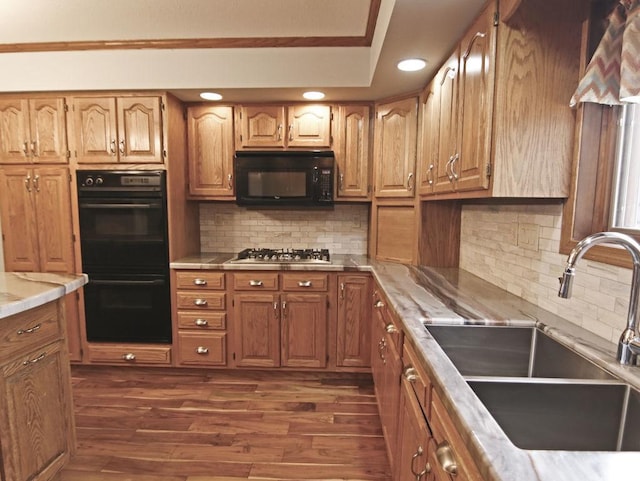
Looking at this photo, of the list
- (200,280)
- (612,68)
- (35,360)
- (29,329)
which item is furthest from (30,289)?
(612,68)

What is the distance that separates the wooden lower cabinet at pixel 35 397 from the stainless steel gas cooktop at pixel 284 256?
4.27 ft

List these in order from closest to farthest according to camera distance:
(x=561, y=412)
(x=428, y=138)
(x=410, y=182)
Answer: (x=561, y=412) → (x=428, y=138) → (x=410, y=182)

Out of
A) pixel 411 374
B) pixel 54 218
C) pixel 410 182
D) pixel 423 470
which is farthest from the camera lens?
pixel 54 218

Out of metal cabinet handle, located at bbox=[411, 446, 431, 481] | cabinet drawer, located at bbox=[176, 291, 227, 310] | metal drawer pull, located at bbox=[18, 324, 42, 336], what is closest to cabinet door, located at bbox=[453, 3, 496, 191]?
metal cabinet handle, located at bbox=[411, 446, 431, 481]

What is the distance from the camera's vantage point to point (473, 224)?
231 centimetres

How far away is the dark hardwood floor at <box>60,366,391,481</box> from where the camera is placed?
1768 mm

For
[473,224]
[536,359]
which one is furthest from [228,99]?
[536,359]

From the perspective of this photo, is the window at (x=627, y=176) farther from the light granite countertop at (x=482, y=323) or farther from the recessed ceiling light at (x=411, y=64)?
the recessed ceiling light at (x=411, y=64)

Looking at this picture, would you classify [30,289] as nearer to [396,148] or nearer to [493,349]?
[493,349]

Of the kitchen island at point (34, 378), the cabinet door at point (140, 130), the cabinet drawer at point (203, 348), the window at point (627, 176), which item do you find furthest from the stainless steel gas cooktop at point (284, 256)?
the window at point (627, 176)

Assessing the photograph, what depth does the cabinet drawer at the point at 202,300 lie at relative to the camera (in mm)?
2637

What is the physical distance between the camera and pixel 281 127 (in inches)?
109

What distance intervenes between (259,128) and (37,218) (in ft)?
6.22

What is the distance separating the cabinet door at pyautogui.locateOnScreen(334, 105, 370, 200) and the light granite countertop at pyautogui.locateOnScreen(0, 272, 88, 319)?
1.93 m
